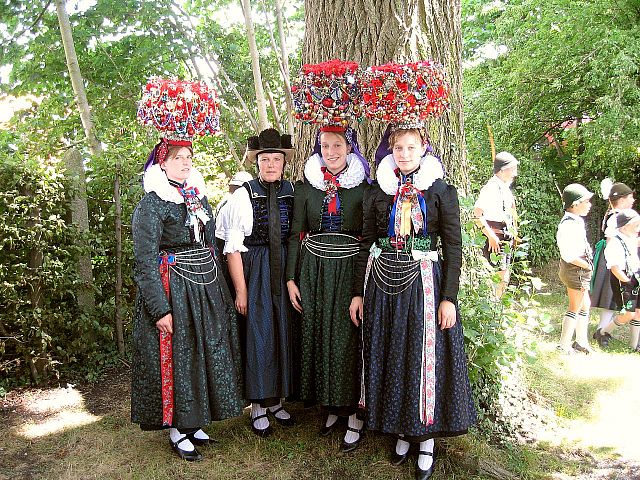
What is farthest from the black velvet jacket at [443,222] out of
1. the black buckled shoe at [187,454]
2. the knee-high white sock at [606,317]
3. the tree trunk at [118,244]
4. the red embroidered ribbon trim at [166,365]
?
the knee-high white sock at [606,317]

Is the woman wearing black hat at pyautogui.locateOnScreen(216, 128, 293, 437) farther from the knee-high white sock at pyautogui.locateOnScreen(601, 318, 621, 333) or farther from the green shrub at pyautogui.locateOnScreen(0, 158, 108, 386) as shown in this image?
the knee-high white sock at pyautogui.locateOnScreen(601, 318, 621, 333)

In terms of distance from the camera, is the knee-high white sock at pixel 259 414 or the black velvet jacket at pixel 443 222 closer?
the black velvet jacket at pixel 443 222

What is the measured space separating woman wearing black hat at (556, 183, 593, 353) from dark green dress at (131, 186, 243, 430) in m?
3.29

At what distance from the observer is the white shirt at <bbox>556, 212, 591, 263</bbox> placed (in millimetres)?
5152

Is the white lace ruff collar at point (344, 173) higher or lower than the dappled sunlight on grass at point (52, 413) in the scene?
higher

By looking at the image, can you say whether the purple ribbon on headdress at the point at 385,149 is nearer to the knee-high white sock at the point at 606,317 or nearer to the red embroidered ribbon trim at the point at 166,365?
the red embroidered ribbon trim at the point at 166,365

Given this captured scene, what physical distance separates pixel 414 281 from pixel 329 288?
1.67ft

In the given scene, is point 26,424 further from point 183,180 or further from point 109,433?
point 183,180

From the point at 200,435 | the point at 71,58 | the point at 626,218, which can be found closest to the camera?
the point at 200,435

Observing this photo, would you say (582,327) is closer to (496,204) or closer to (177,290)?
(496,204)

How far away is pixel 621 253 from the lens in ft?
18.0

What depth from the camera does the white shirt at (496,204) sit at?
5.54m

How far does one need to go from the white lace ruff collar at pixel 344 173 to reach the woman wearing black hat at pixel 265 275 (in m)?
0.22

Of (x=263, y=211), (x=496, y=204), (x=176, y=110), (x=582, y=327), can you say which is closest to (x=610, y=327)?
(x=582, y=327)
